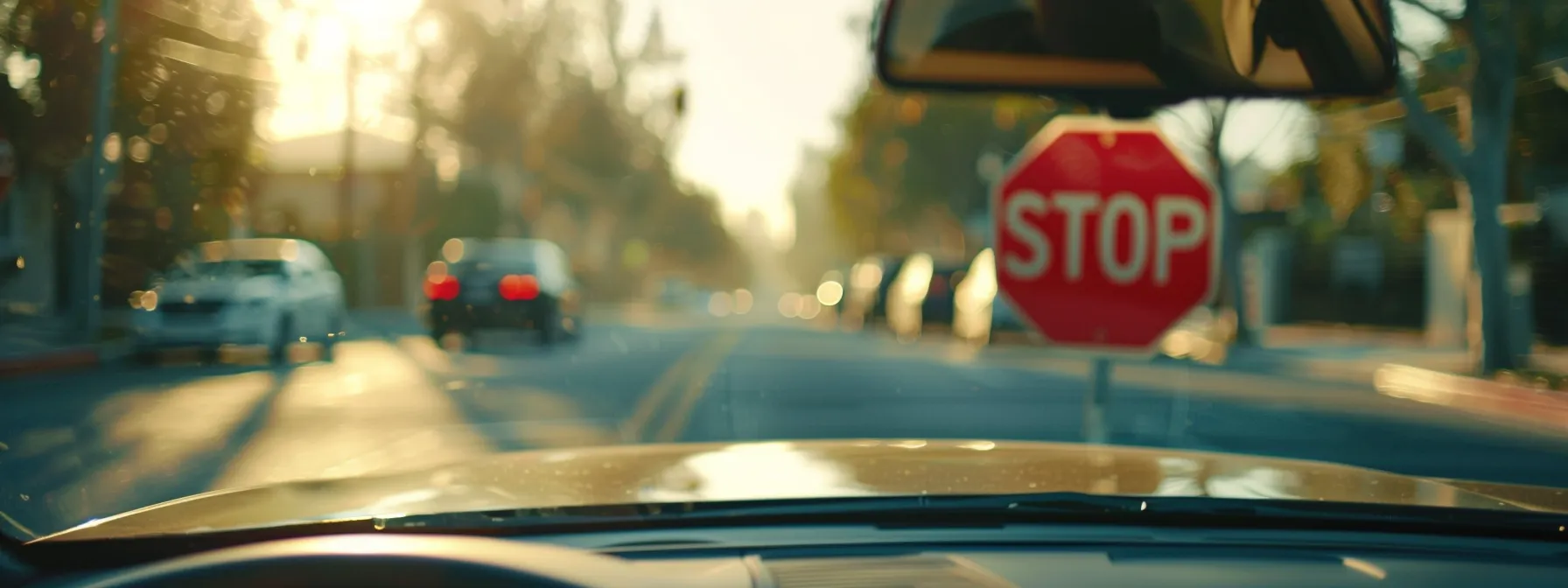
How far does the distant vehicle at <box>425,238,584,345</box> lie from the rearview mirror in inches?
761

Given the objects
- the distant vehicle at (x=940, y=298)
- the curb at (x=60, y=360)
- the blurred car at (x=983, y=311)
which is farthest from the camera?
the distant vehicle at (x=940, y=298)

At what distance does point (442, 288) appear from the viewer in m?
22.8

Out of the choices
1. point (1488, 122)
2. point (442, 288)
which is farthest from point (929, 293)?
point (1488, 122)

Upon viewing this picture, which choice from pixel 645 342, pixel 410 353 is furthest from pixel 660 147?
pixel 410 353

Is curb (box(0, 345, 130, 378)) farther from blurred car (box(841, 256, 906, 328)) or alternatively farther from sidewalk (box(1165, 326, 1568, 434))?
blurred car (box(841, 256, 906, 328))

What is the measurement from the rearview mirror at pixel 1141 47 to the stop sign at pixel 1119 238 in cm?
242

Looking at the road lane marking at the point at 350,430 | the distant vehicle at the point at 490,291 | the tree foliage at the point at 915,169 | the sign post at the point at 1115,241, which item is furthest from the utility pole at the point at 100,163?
the tree foliage at the point at 915,169

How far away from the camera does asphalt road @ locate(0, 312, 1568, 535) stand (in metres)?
8.78

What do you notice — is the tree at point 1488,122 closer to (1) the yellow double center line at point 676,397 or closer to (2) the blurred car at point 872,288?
(1) the yellow double center line at point 676,397

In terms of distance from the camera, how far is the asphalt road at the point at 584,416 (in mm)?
8781

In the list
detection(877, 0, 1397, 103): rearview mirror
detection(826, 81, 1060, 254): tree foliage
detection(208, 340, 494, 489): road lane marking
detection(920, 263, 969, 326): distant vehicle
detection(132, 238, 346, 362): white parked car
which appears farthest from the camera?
detection(826, 81, 1060, 254): tree foliage

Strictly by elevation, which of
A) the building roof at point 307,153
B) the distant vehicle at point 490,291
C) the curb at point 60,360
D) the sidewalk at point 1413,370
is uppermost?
Answer: the building roof at point 307,153

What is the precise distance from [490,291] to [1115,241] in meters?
17.4

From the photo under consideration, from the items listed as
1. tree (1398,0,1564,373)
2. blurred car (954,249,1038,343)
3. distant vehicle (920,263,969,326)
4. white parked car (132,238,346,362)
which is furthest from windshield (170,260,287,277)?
distant vehicle (920,263,969,326)
